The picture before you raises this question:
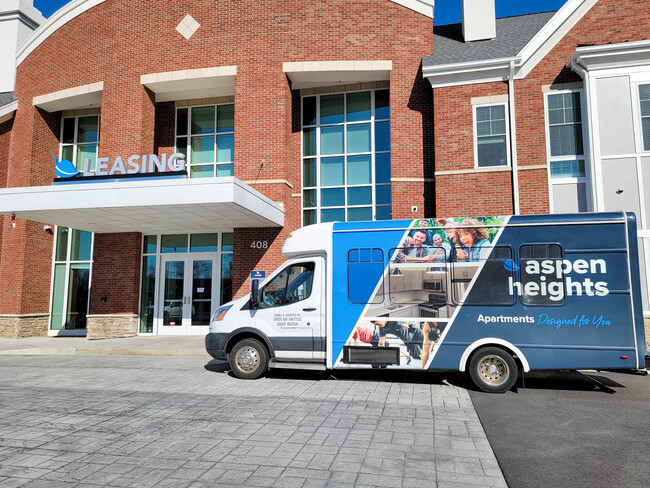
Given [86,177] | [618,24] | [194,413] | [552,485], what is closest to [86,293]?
[86,177]

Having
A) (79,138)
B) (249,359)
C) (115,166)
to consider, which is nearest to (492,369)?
(249,359)

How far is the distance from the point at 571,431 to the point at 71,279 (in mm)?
17114

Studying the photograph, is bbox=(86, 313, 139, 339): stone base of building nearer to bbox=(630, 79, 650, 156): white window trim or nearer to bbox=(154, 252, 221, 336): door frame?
bbox=(154, 252, 221, 336): door frame

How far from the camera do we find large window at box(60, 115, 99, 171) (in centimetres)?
1825

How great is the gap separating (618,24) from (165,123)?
1458cm

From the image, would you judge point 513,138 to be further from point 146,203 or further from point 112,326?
point 112,326

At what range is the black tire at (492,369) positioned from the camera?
7418mm

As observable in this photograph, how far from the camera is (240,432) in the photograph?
17.3 feet

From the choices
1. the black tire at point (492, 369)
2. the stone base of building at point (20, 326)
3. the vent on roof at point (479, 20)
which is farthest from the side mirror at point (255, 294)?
the stone base of building at point (20, 326)

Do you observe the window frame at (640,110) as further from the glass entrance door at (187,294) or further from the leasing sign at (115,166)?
the glass entrance door at (187,294)

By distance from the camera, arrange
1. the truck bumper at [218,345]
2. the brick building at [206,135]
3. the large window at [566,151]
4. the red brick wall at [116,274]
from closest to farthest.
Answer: the truck bumper at [218,345] < the large window at [566,151] < the brick building at [206,135] < the red brick wall at [116,274]

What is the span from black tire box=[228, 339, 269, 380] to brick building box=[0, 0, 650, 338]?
3.89 metres

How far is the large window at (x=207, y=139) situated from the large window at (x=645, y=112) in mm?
12052

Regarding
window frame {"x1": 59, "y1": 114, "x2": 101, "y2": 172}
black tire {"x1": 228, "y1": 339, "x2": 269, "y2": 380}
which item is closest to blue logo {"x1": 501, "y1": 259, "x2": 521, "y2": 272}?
black tire {"x1": 228, "y1": 339, "x2": 269, "y2": 380}
